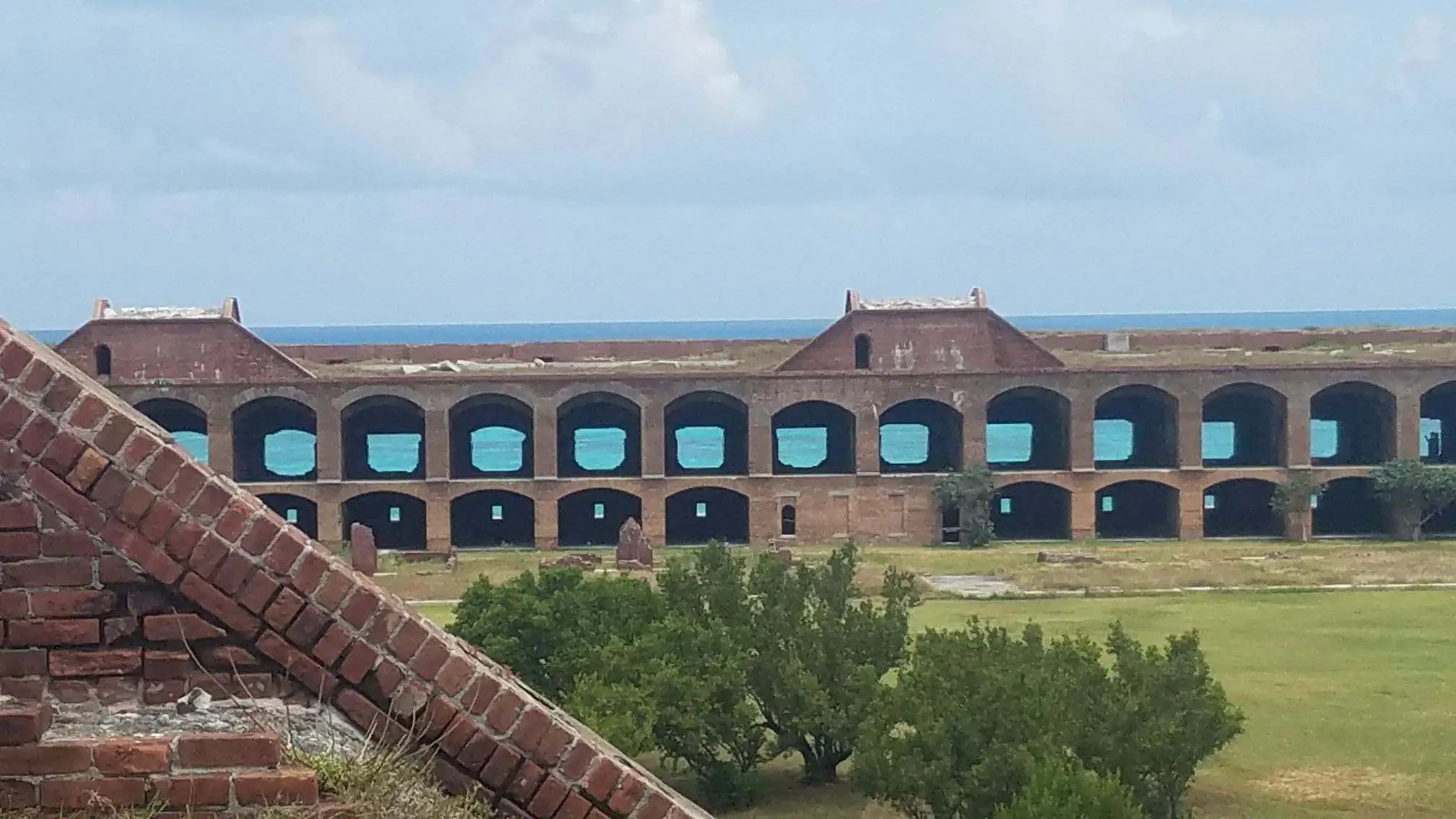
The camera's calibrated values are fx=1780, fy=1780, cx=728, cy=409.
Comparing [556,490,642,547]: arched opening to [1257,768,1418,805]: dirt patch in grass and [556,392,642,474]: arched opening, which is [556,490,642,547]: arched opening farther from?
[1257,768,1418,805]: dirt patch in grass

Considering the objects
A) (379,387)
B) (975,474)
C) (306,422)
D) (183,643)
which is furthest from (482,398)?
(183,643)

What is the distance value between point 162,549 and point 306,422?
134 feet

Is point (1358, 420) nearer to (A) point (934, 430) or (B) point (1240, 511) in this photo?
(B) point (1240, 511)

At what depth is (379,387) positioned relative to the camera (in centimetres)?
3925

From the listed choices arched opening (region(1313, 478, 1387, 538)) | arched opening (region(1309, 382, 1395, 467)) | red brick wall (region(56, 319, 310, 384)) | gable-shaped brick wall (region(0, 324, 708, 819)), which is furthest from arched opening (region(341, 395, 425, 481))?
gable-shaped brick wall (region(0, 324, 708, 819))

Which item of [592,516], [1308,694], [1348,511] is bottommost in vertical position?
[1308,694]

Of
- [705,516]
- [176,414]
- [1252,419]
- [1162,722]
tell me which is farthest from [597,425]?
[1162,722]

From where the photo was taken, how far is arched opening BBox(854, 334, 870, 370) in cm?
4056

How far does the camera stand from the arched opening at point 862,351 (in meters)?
40.6

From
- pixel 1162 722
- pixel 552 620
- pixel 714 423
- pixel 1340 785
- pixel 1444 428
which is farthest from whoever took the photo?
pixel 714 423

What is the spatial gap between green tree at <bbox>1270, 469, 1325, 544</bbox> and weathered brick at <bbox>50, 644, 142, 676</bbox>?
37.9m

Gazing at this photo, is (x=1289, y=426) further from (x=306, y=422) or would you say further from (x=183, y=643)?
(x=183, y=643)

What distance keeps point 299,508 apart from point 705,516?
9433mm

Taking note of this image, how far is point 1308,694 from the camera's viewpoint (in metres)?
21.1
